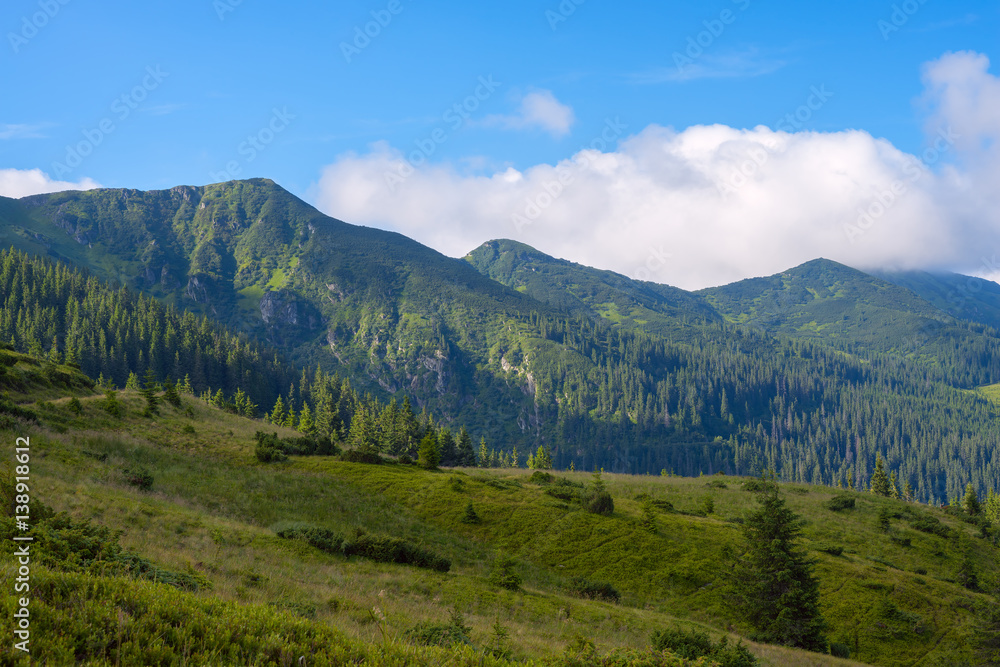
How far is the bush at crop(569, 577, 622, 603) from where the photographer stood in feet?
71.3

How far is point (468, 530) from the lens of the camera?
Answer: 2766cm

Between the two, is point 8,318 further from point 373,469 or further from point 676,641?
point 676,641

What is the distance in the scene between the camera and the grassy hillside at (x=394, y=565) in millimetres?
8055

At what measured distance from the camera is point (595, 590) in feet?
72.9

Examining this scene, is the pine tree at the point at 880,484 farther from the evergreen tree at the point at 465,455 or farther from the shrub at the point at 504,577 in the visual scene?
the shrub at the point at 504,577

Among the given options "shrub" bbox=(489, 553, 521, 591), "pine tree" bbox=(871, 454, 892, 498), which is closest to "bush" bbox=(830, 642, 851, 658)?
"shrub" bbox=(489, 553, 521, 591)

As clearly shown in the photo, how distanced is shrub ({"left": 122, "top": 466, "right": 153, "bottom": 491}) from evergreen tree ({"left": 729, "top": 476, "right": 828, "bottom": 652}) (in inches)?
1064

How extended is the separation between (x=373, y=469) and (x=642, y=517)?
18.0 meters

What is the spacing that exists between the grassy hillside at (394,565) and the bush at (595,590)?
586 mm

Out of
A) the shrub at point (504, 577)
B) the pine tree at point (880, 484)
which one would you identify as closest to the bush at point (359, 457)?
the shrub at point (504, 577)

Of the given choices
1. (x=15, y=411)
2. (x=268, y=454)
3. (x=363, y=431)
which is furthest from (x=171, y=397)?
(x=363, y=431)

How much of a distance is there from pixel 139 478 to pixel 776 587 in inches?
1136

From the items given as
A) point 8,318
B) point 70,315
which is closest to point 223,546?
point 8,318

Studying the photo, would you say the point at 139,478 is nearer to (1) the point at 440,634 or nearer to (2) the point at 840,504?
(1) the point at 440,634
